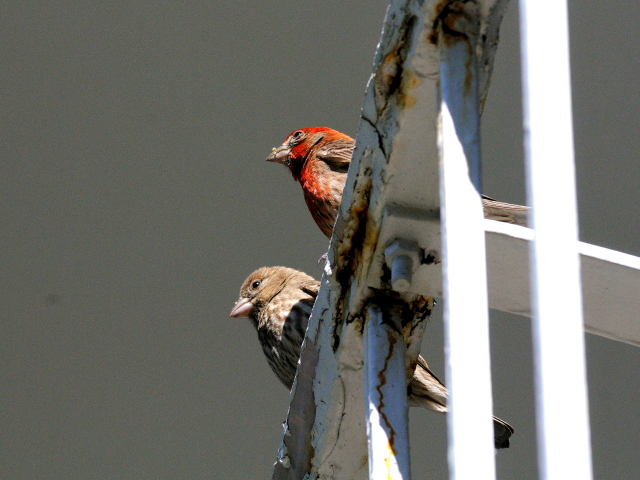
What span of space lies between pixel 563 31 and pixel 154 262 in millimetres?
4509

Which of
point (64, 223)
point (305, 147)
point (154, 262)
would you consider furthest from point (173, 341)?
point (305, 147)

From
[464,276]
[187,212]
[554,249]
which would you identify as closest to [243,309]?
[187,212]

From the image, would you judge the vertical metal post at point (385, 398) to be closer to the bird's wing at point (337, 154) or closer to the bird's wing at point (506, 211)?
the bird's wing at point (506, 211)

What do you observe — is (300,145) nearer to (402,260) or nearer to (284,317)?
(284,317)

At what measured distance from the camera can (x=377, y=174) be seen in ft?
8.35

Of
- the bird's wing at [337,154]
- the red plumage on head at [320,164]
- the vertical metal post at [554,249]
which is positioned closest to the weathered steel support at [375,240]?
the vertical metal post at [554,249]

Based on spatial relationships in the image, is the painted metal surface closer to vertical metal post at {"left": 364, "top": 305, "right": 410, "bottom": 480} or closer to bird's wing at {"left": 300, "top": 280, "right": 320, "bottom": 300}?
vertical metal post at {"left": 364, "top": 305, "right": 410, "bottom": 480}

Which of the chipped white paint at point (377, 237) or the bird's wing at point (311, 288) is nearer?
the chipped white paint at point (377, 237)

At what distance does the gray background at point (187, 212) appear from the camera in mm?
5680

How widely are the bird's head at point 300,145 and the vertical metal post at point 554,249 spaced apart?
11.7 ft

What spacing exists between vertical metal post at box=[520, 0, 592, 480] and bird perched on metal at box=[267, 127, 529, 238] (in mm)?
2953

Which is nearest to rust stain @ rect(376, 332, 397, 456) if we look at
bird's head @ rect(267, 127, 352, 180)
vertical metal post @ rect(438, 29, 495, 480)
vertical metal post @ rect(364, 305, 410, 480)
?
vertical metal post @ rect(364, 305, 410, 480)

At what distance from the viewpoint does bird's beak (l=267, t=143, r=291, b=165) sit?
18.5 feet

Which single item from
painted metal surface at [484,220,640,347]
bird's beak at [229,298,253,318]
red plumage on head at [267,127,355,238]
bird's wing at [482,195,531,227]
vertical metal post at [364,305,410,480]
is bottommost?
vertical metal post at [364,305,410,480]
